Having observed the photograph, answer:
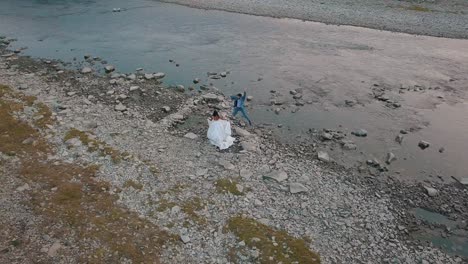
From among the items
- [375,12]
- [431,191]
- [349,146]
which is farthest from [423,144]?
[375,12]

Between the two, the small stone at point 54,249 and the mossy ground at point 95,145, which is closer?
the small stone at point 54,249

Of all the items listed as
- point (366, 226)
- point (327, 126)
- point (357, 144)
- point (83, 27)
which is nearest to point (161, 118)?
point (327, 126)

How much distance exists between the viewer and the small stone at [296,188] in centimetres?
1852

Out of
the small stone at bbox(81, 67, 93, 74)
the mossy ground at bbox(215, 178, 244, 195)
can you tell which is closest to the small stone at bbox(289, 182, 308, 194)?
the mossy ground at bbox(215, 178, 244, 195)

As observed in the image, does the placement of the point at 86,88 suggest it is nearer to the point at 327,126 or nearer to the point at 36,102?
the point at 36,102

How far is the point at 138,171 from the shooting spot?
19.2m

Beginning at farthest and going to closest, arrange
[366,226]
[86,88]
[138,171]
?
[86,88] → [138,171] → [366,226]

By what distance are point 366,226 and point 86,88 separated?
22.1 metres

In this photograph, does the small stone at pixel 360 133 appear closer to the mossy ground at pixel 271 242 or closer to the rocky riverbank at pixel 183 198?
the rocky riverbank at pixel 183 198

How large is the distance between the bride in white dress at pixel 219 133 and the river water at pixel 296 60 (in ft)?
13.5

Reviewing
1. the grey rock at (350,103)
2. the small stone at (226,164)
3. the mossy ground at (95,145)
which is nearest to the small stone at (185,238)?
the small stone at (226,164)

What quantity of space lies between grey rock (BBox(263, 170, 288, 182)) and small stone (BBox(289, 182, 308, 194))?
0.62 meters

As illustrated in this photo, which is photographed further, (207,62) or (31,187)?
(207,62)

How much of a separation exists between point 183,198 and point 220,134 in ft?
17.1
